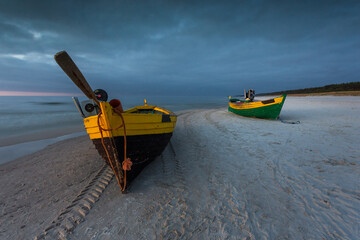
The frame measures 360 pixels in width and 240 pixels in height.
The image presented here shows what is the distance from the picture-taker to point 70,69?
6.98 feet

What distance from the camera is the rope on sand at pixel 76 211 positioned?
2.18 m

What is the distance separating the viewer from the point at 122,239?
6.86ft

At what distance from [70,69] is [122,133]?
1.43m

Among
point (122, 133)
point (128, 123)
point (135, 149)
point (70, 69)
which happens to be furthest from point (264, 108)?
point (70, 69)

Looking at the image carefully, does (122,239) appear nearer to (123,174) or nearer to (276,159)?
(123,174)

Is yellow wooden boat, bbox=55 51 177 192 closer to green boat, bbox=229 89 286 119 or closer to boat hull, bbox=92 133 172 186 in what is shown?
boat hull, bbox=92 133 172 186

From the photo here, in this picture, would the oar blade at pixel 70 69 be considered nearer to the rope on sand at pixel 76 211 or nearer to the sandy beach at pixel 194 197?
the rope on sand at pixel 76 211

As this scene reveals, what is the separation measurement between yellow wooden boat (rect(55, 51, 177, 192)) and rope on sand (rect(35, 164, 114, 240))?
24.2 inches

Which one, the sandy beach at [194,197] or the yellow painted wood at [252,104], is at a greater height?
the yellow painted wood at [252,104]

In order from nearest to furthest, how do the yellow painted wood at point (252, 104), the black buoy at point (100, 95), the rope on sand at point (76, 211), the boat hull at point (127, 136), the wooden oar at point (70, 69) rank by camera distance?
1. the wooden oar at point (70, 69)
2. the rope on sand at point (76, 211)
3. the boat hull at point (127, 136)
4. the black buoy at point (100, 95)
5. the yellow painted wood at point (252, 104)

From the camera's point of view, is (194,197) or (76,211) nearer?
(76,211)

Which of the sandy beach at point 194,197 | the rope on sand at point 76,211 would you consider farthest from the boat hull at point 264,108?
the rope on sand at point 76,211

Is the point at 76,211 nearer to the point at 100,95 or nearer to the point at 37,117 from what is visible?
the point at 100,95

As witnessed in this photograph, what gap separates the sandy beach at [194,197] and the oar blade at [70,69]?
235 centimetres
